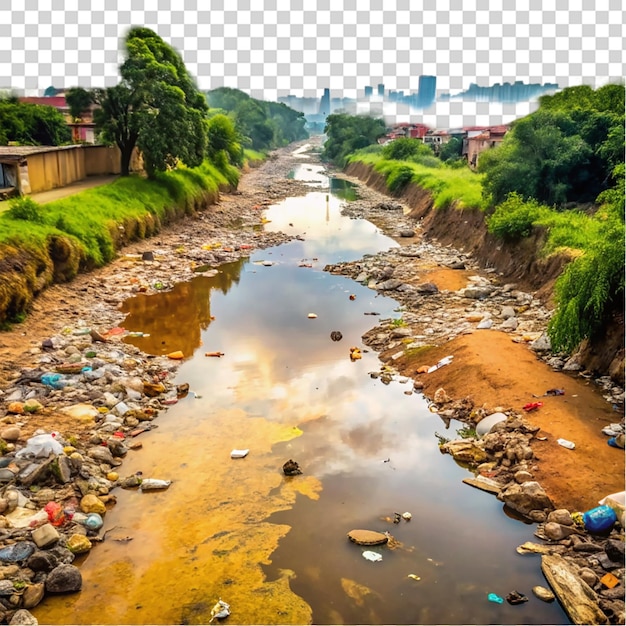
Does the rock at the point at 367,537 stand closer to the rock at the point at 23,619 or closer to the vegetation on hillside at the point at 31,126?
the rock at the point at 23,619

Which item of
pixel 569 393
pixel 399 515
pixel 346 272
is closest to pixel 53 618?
pixel 399 515

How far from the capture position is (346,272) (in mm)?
17672

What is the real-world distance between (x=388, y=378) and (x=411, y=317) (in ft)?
10.7

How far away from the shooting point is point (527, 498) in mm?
6582

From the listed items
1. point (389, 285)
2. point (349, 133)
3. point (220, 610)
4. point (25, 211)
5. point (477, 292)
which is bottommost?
point (220, 610)

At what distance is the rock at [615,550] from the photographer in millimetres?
5605

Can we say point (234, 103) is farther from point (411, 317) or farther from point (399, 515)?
point (399, 515)

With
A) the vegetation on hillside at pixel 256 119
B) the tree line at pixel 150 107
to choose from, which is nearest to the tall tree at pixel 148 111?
the tree line at pixel 150 107

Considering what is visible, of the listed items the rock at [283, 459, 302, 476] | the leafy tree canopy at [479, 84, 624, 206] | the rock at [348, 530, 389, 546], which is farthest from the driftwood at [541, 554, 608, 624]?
the leafy tree canopy at [479, 84, 624, 206]

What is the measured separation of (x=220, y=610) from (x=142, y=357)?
646cm

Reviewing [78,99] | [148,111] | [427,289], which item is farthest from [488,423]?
[78,99]

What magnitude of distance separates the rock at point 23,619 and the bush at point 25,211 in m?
11.7

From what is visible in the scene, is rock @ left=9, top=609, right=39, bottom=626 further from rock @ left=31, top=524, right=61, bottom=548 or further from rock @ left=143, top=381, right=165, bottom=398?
rock @ left=143, top=381, right=165, bottom=398

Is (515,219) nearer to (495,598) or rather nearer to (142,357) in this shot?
(142,357)
